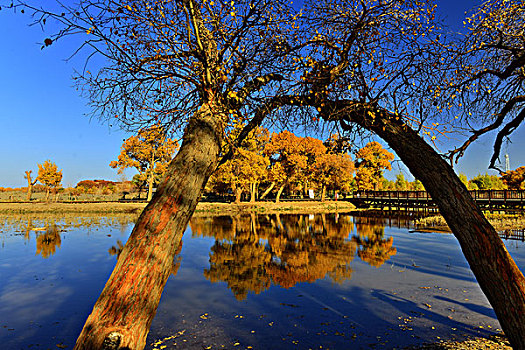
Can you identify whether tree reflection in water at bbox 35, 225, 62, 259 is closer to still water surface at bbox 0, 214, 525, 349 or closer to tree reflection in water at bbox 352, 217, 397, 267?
still water surface at bbox 0, 214, 525, 349

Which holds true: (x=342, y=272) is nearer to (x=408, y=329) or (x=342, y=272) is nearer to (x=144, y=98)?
(x=408, y=329)

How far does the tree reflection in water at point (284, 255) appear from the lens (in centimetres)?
906

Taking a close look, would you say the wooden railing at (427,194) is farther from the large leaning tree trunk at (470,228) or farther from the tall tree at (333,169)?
the large leaning tree trunk at (470,228)

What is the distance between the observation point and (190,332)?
5.54 metres

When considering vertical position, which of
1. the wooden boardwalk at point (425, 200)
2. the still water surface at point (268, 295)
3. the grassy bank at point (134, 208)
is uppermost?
the wooden boardwalk at point (425, 200)

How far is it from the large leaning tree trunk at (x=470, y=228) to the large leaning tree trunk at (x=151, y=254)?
2290 millimetres

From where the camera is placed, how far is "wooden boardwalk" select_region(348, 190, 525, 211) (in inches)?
1066

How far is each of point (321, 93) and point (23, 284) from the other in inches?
395

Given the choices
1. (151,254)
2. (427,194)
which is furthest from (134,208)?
(427,194)

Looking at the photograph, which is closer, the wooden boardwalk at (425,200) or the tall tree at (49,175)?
the wooden boardwalk at (425,200)

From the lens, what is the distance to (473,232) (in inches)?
129

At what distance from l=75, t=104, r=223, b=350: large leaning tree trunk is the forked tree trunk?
2.42m

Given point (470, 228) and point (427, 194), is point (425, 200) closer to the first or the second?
point (427, 194)

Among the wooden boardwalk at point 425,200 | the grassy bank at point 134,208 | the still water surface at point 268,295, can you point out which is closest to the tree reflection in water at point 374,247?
the still water surface at point 268,295
